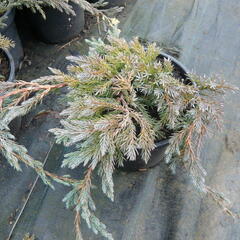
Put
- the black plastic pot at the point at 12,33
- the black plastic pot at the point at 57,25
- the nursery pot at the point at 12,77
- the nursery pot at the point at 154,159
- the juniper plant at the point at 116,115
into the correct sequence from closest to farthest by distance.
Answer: the juniper plant at the point at 116,115, the nursery pot at the point at 154,159, the nursery pot at the point at 12,77, the black plastic pot at the point at 12,33, the black plastic pot at the point at 57,25

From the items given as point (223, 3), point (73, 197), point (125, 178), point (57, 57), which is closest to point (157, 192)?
point (125, 178)

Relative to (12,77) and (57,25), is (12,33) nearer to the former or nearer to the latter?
(57,25)

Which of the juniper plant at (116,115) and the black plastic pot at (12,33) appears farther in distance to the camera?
the black plastic pot at (12,33)

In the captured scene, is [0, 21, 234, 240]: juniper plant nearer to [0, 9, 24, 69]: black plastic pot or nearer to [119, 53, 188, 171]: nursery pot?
[119, 53, 188, 171]: nursery pot

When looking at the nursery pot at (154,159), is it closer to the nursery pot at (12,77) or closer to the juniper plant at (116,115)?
the juniper plant at (116,115)

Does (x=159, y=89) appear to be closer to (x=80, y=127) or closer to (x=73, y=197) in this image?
(x=80, y=127)

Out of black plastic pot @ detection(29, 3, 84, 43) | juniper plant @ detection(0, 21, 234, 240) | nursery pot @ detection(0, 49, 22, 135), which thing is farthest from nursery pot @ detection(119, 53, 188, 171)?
black plastic pot @ detection(29, 3, 84, 43)

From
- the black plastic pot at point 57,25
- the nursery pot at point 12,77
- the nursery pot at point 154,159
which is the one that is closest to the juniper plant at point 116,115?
the nursery pot at point 154,159
